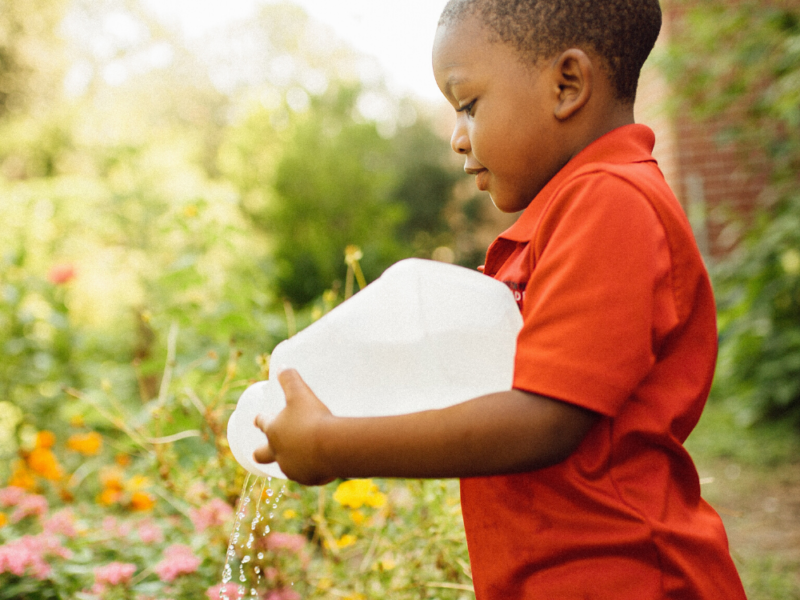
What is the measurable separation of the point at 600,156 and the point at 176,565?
1.45 metres

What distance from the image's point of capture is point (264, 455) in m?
0.87

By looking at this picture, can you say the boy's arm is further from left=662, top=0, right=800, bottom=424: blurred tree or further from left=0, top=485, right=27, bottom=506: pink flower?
left=662, top=0, right=800, bottom=424: blurred tree

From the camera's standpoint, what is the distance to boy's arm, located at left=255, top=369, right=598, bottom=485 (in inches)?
30.0

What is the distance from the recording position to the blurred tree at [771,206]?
Answer: 3854 mm

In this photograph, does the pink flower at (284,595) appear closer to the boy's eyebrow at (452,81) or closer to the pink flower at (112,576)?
the pink flower at (112,576)

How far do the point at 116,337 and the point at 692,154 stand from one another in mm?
4696

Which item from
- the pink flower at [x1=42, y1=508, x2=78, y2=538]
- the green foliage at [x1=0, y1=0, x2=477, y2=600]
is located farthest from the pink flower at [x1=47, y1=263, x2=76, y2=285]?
the pink flower at [x1=42, y1=508, x2=78, y2=538]

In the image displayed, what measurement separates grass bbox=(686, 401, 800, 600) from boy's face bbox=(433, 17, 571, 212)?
1456mm

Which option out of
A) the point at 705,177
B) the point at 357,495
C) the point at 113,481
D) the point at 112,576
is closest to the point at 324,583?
the point at 357,495

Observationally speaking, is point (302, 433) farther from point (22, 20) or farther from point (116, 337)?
point (22, 20)

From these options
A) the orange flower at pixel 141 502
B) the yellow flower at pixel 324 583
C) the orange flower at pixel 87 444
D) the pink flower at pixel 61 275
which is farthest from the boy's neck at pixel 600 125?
the pink flower at pixel 61 275

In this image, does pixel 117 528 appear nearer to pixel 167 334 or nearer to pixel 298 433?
pixel 167 334

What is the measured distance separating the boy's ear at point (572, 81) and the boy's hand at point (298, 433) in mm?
489

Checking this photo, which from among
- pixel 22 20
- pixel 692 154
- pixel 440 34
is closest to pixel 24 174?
pixel 22 20
